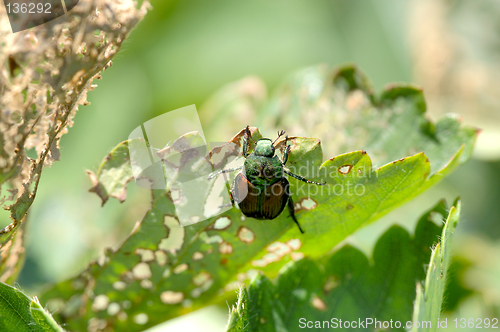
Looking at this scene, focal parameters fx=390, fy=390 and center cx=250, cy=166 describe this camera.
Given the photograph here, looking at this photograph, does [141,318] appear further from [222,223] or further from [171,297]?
[222,223]

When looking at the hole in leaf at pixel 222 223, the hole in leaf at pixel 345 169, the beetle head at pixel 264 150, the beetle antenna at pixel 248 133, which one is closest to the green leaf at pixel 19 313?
the hole in leaf at pixel 222 223

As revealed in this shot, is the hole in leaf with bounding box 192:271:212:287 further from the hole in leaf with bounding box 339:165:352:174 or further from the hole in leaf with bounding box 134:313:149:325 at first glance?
the hole in leaf with bounding box 339:165:352:174

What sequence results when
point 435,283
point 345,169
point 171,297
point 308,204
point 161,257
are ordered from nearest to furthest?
point 435,283 < point 345,169 < point 308,204 < point 161,257 < point 171,297

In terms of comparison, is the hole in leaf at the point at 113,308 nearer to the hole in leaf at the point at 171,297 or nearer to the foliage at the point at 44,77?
the hole in leaf at the point at 171,297

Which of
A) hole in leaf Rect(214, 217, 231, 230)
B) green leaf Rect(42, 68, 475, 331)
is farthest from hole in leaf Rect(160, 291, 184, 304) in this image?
hole in leaf Rect(214, 217, 231, 230)

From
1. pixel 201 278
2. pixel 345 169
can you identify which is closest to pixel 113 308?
pixel 201 278
